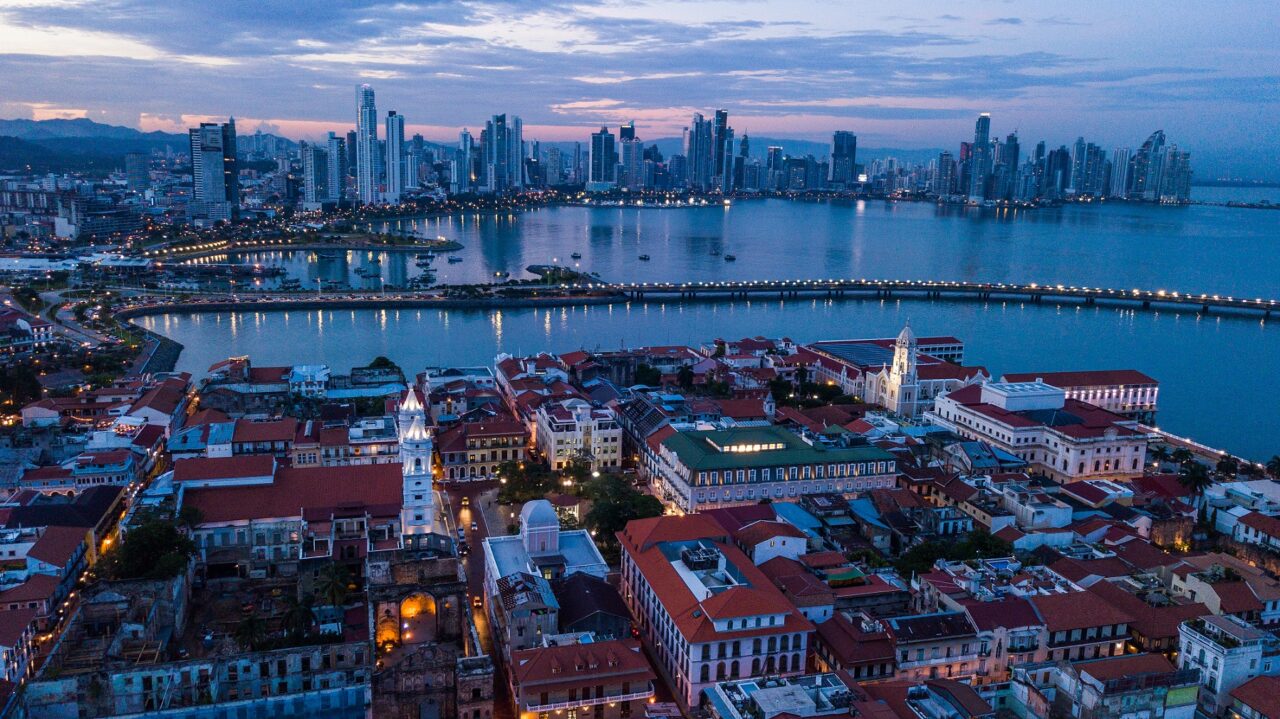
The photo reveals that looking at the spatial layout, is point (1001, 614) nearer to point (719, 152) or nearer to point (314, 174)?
point (314, 174)

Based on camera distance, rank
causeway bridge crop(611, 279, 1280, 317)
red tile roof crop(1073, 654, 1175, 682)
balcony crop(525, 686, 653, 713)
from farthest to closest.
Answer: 1. causeway bridge crop(611, 279, 1280, 317)
2. red tile roof crop(1073, 654, 1175, 682)
3. balcony crop(525, 686, 653, 713)

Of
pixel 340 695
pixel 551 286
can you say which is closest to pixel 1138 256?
pixel 551 286

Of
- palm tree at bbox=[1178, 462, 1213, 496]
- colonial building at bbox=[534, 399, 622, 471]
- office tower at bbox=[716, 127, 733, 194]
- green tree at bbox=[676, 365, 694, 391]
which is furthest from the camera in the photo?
office tower at bbox=[716, 127, 733, 194]

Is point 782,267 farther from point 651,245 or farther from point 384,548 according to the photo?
point 384,548

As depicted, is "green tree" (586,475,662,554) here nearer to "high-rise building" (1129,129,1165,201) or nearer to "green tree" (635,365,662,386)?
"green tree" (635,365,662,386)

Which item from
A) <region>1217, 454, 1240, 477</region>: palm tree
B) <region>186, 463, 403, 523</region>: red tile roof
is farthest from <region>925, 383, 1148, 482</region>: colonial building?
<region>186, 463, 403, 523</region>: red tile roof

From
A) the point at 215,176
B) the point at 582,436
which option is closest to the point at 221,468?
the point at 582,436
